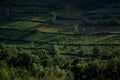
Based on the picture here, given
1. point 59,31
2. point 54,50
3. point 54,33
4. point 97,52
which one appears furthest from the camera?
point 59,31

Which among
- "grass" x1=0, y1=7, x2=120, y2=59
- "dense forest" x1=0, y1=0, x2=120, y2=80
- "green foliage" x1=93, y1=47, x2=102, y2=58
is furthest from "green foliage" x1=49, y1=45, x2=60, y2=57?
"green foliage" x1=93, y1=47, x2=102, y2=58

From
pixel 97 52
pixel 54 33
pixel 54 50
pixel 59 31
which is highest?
pixel 59 31

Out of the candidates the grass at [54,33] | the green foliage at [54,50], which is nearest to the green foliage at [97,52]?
the grass at [54,33]

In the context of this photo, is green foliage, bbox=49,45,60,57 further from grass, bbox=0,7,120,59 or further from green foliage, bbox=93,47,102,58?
green foliage, bbox=93,47,102,58

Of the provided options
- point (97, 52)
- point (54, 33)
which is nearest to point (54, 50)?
point (97, 52)

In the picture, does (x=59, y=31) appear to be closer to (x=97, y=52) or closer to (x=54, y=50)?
(x=54, y=50)

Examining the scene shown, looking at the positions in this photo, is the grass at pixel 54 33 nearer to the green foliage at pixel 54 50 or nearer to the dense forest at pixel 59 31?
the dense forest at pixel 59 31

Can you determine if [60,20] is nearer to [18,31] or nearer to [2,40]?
[18,31]

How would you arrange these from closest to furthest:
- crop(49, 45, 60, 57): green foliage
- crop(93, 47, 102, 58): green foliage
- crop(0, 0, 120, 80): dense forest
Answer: crop(0, 0, 120, 80): dense forest < crop(93, 47, 102, 58): green foliage < crop(49, 45, 60, 57): green foliage

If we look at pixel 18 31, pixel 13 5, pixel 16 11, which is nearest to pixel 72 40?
pixel 18 31
